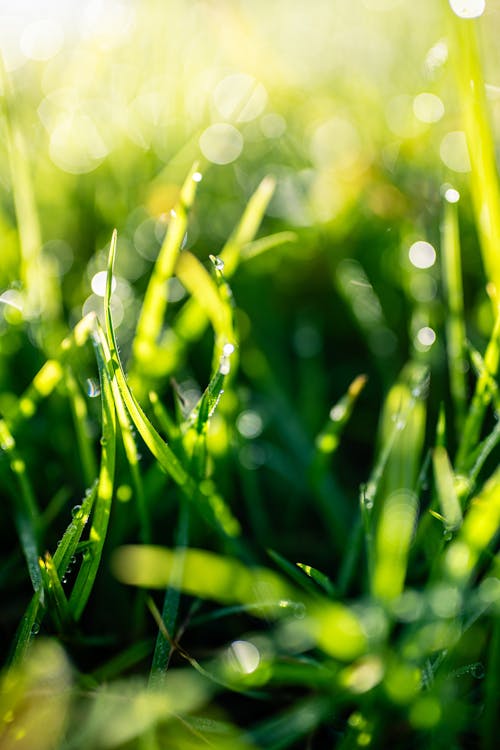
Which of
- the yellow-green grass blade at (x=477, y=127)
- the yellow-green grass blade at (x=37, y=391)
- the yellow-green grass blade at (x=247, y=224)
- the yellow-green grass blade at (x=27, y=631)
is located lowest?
the yellow-green grass blade at (x=27, y=631)

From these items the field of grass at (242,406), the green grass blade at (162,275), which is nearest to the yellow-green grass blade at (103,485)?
the field of grass at (242,406)

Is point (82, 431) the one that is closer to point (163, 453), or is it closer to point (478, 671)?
point (163, 453)

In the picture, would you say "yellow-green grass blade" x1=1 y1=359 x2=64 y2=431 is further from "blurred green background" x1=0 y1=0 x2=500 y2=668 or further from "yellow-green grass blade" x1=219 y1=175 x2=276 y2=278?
"yellow-green grass blade" x1=219 y1=175 x2=276 y2=278

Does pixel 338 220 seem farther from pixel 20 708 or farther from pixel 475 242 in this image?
pixel 20 708

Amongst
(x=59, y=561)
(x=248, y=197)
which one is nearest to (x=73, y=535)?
(x=59, y=561)

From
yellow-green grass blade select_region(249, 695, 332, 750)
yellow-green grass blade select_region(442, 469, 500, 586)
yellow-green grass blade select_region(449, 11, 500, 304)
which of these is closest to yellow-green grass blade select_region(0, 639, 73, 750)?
yellow-green grass blade select_region(249, 695, 332, 750)

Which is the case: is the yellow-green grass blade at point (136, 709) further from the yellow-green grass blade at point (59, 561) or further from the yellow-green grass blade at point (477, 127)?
the yellow-green grass blade at point (477, 127)
